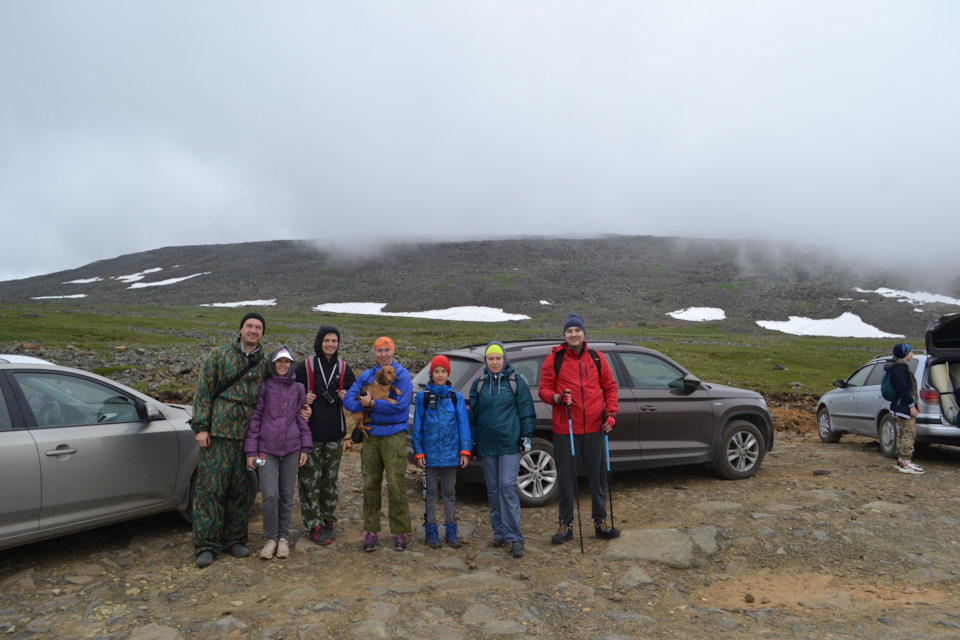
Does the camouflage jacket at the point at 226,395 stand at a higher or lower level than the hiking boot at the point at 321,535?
higher

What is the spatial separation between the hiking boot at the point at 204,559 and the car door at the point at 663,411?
194 inches

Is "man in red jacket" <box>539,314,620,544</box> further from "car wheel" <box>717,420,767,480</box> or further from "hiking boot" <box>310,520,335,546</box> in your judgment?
"car wheel" <box>717,420,767,480</box>

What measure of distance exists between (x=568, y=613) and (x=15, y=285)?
225920 millimetres

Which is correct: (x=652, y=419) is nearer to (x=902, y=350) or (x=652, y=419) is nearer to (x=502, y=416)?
(x=502, y=416)

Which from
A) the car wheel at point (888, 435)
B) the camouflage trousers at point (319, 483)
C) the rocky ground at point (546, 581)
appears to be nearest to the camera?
the rocky ground at point (546, 581)

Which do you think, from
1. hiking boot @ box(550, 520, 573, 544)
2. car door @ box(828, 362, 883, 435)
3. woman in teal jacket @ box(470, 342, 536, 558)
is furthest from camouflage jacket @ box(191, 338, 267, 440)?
car door @ box(828, 362, 883, 435)

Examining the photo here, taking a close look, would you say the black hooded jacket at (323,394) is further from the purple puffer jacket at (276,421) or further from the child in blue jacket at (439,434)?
the child in blue jacket at (439,434)

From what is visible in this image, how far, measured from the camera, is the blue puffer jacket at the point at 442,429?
6.08 metres

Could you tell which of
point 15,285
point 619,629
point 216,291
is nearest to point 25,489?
point 619,629

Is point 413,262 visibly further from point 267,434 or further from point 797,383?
point 267,434

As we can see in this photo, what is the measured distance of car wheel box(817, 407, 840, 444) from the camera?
13188 millimetres

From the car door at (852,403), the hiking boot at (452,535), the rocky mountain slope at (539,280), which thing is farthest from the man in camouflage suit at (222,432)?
the rocky mountain slope at (539,280)

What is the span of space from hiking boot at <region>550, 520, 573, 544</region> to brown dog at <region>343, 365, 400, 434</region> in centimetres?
217

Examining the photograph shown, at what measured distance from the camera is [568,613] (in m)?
4.80
